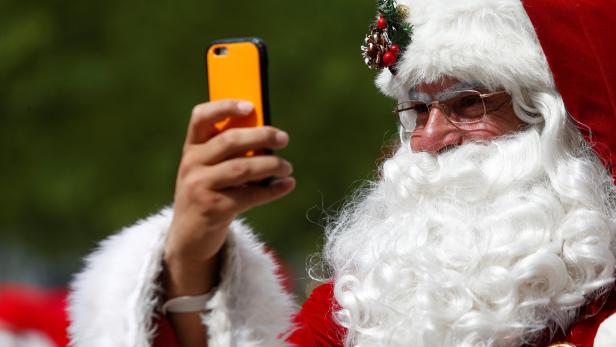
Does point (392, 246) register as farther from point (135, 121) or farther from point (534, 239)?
point (135, 121)

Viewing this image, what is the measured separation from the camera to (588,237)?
2.93 m

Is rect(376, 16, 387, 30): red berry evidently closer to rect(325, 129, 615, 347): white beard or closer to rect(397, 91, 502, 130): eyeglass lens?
rect(397, 91, 502, 130): eyeglass lens

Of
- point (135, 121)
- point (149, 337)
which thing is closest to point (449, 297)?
point (149, 337)

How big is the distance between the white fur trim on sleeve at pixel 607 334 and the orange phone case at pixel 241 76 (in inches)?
40.4

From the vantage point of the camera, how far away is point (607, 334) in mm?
2783

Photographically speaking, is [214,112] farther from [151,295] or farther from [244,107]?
[151,295]

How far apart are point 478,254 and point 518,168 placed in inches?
10.9

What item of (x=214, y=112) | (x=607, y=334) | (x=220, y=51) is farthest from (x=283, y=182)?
(x=607, y=334)

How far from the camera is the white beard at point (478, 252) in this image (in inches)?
114

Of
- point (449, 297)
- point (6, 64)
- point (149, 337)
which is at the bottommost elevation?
point (6, 64)

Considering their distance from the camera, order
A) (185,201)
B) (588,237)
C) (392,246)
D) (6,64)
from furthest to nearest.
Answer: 1. (6,64)
2. (392,246)
3. (588,237)
4. (185,201)

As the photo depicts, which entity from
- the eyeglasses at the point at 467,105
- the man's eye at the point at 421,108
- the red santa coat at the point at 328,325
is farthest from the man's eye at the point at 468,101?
the red santa coat at the point at 328,325

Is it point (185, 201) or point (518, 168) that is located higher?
point (185, 201)

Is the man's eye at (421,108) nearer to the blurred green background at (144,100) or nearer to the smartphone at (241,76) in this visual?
the smartphone at (241,76)
